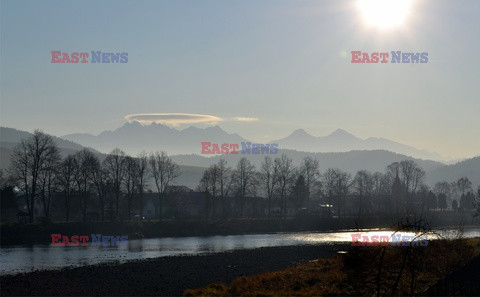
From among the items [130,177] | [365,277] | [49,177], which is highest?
[130,177]

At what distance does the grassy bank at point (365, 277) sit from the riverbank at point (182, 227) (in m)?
30.9

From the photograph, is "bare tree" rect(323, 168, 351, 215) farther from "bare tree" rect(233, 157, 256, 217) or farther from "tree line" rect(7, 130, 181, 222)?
"tree line" rect(7, 130, 181, 222)

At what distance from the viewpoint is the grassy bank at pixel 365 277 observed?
31.8 m

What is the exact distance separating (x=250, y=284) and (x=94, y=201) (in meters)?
80.7

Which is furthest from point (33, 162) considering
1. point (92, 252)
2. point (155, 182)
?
point (155, 182)

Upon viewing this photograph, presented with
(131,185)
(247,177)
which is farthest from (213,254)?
(247,177)

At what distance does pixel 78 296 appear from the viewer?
37625mm

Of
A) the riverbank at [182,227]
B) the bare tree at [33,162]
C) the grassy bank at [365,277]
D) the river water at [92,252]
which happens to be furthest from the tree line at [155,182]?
the grassy bank at [365,277]

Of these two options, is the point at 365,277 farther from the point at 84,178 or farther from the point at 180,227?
the point at 84,178

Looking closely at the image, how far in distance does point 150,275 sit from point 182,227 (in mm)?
54198

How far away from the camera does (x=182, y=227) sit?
10006cm

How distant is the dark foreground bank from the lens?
129 feet

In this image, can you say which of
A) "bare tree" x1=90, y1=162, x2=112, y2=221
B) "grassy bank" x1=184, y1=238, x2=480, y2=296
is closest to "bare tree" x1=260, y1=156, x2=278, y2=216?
"bare tree" x1=90, y1=162, x2=112, y2=221

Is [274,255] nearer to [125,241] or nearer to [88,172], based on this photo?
[125,241]
